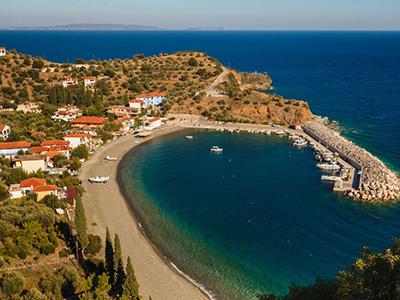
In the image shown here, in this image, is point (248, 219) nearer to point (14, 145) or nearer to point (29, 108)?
point (14, 145)

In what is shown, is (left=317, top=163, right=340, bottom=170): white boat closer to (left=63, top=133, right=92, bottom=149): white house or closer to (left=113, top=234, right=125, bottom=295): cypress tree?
(left=113, top=234, right=125, bottom=295): cypress tree

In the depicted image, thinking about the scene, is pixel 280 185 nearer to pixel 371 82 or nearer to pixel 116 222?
pixel 116 222

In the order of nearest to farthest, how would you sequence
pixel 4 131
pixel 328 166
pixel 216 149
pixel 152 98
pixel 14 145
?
1. pixel 14 145
2. pixel 328 166
3. pixel 4 131
4. pixel 216 149
5. pixel 152 98

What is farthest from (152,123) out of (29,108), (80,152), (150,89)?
(150,89)

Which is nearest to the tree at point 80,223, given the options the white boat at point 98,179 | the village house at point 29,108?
the white boat at point 98,179

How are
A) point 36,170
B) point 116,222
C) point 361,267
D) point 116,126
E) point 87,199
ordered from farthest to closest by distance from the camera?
point 116,126
point 36,170
point 87,199
point 116,222
point 361,267

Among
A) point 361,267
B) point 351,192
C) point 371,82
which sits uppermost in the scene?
point 371,82

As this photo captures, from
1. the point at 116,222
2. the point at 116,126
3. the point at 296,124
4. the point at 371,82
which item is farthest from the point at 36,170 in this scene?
the point at 371,82
